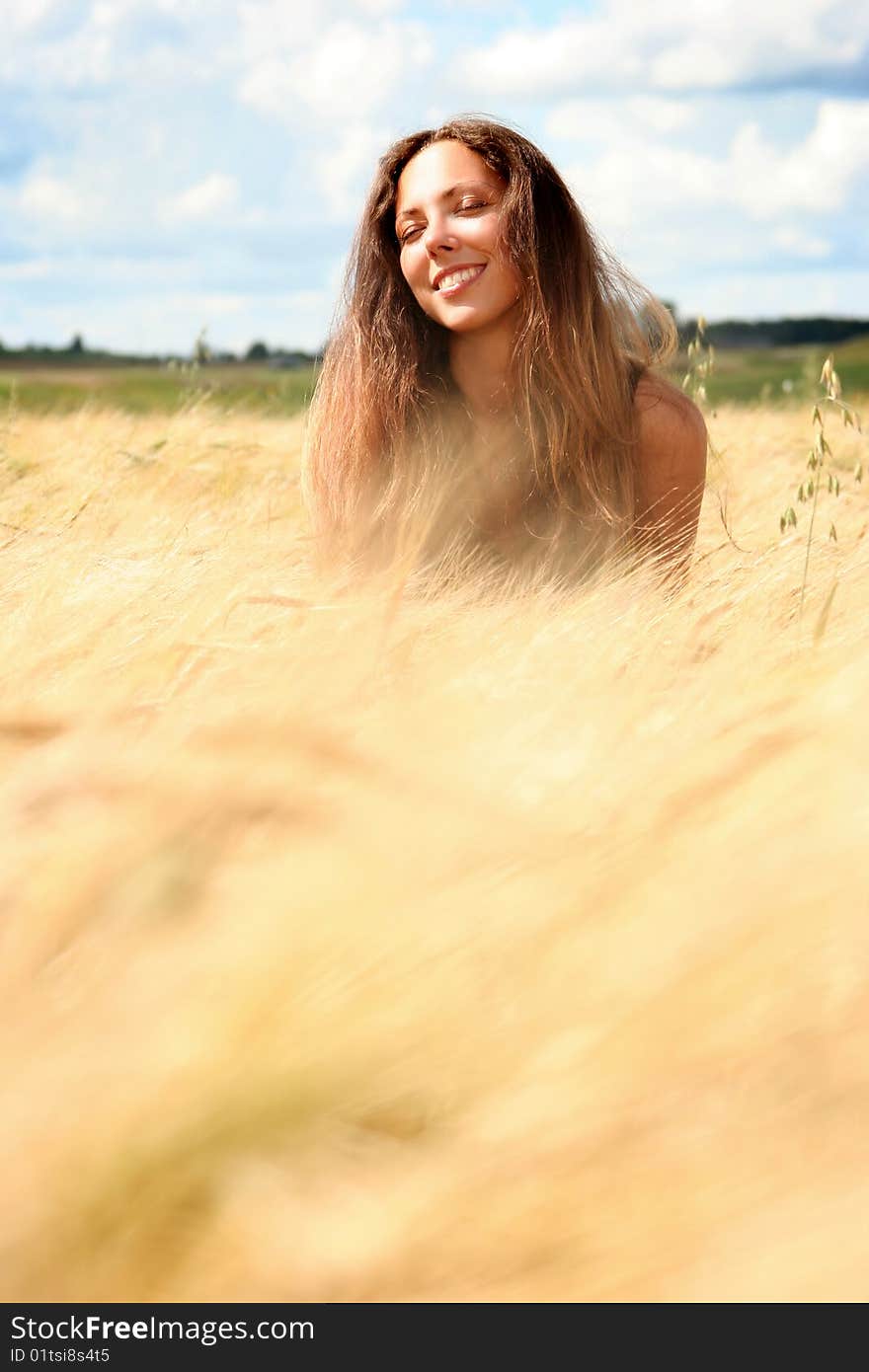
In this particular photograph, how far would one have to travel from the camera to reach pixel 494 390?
224 cm

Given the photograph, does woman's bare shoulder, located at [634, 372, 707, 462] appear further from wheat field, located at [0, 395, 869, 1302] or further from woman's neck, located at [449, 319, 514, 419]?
wheat field, located at [0, 395, 869, 1302]

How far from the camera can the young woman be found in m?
2.12

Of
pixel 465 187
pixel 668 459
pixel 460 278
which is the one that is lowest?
pixel 668 459

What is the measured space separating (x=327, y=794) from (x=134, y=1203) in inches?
12.1

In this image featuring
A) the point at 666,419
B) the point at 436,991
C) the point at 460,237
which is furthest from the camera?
the point at 666,419

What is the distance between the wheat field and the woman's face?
1.20 m

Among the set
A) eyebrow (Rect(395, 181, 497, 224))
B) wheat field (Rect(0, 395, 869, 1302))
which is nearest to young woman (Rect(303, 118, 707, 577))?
eyebrow (Rect(395, 181, 497, 224))

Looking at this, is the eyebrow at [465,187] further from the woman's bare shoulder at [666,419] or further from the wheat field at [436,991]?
the wheat field at [436,991]

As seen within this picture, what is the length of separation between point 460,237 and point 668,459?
506 millimetres

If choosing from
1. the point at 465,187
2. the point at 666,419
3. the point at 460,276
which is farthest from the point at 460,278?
the point at 666,419

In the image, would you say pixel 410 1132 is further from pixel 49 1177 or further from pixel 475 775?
pixel 475 775

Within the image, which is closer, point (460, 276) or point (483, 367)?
point (460, 276)

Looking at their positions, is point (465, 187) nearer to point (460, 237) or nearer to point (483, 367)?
point (460, 237)

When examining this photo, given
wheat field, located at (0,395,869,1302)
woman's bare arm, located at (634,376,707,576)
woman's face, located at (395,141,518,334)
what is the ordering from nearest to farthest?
wheat field, located at (0,395,869,1302), woman's face, located at (395,141,518,334), woman's bare arm, located at (634,376,707,576)
